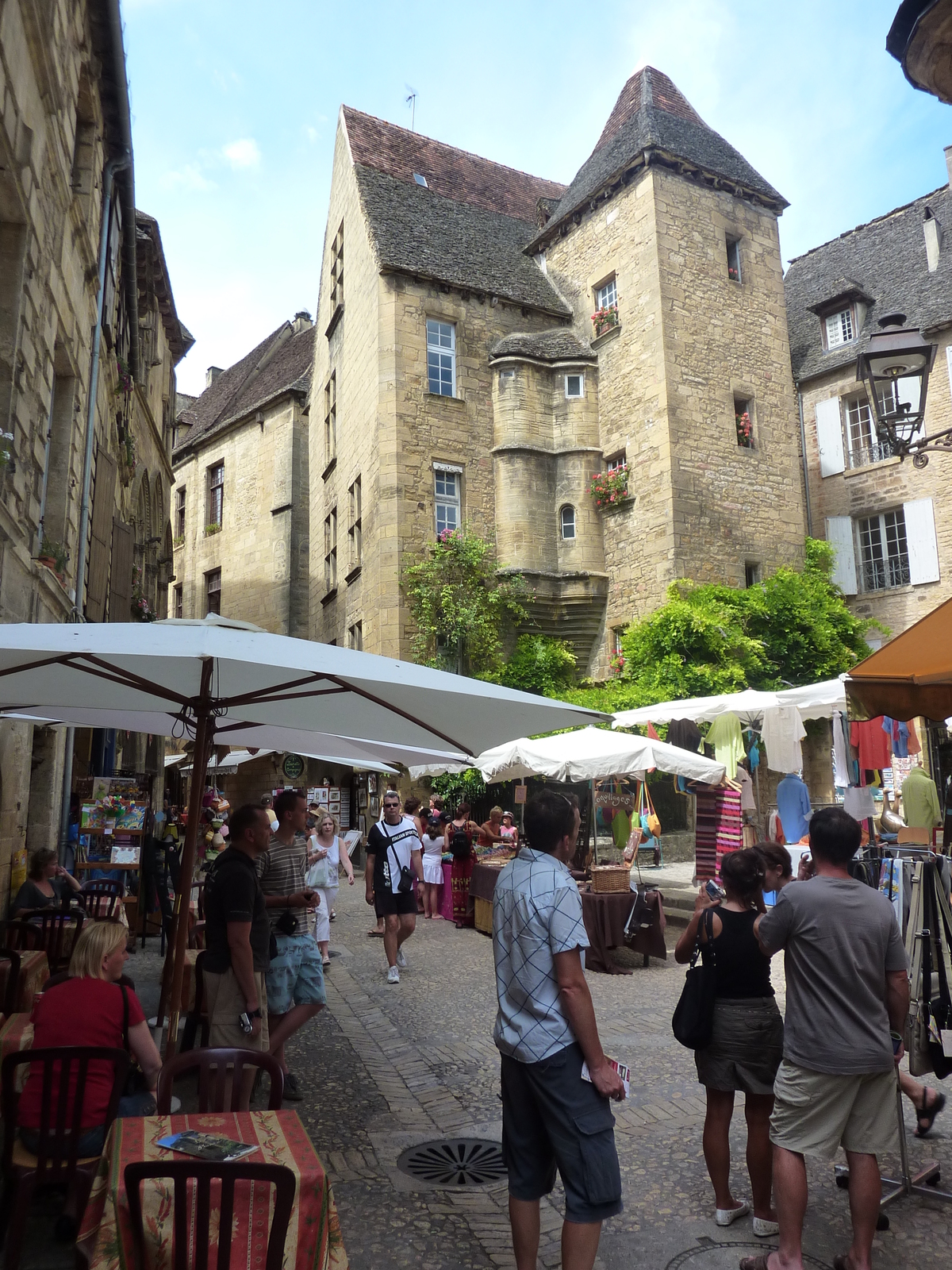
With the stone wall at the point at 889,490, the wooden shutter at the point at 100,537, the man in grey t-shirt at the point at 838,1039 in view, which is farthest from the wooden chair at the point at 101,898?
the stone wall at the point at 889,490

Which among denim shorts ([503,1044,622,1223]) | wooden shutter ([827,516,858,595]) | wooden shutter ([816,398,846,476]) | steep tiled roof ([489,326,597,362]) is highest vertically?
steep tiled roof ([489,326,597,362])

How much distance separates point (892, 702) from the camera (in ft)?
16.6

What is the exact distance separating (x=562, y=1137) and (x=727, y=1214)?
1.16m

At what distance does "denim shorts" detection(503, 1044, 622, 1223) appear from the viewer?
9.06ft

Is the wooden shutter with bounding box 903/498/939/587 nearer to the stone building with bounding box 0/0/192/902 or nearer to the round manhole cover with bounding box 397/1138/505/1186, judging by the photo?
the stone building with bounding box 0/0/192/902

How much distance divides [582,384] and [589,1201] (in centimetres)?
1993

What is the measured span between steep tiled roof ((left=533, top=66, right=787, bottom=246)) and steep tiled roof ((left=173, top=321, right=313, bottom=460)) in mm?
9654

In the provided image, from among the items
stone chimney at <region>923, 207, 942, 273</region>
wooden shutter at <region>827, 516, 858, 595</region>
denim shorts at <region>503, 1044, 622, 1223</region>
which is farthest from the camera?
stone chimney at <region>923, 207, 942, 273</region>

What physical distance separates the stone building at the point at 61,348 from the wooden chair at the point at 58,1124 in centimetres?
397

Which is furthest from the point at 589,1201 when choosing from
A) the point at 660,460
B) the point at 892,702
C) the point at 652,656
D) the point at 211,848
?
the point at 660,460

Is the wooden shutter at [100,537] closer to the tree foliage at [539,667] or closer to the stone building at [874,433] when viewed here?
the tree foliage at [539,667]

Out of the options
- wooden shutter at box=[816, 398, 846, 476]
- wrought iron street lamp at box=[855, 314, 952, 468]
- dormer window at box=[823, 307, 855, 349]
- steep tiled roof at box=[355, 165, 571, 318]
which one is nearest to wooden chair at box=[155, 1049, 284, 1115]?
wrought iron street lamp at box=[855, 314, 952, 468]

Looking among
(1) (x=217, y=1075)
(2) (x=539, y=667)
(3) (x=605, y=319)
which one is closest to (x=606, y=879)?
(1) (x=217, y=1075)

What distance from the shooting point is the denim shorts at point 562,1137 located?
276 centimetres
